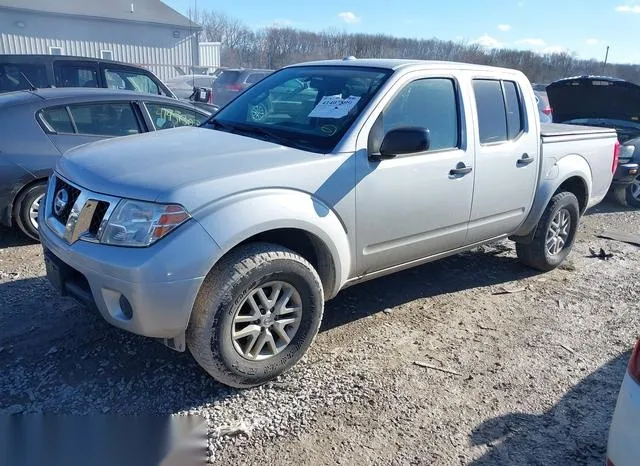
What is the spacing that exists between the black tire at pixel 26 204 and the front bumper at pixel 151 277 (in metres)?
2.69

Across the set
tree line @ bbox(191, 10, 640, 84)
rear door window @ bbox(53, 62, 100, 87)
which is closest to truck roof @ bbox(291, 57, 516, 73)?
rear door window @ bbox(53, 62, 100, 87)

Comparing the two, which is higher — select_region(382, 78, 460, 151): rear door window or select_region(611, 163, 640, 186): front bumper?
select_region(382, 78, 460, 151): rear door window

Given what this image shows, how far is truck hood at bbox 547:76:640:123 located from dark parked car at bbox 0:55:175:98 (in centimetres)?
654

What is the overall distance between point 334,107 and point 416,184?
0.75 metres

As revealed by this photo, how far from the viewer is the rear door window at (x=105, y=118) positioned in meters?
5.36

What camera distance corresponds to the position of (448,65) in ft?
13.1

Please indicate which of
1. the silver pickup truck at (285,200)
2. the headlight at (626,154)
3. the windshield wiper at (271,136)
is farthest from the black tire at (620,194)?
the windshield wiper at (271,136)

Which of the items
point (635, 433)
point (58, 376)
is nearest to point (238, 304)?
point (58, 376)

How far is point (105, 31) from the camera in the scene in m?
26.5

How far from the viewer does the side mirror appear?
10.6 feet

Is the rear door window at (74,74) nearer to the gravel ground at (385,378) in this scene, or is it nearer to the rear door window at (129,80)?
the rear door window at (129,80)

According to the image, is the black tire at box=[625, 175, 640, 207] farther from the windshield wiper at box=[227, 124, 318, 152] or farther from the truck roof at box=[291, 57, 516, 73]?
the windshield wiper at box=[227, 124, 318, 152]

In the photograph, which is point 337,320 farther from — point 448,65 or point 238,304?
point 448,65

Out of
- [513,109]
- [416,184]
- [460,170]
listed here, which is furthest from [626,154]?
[416,184]
